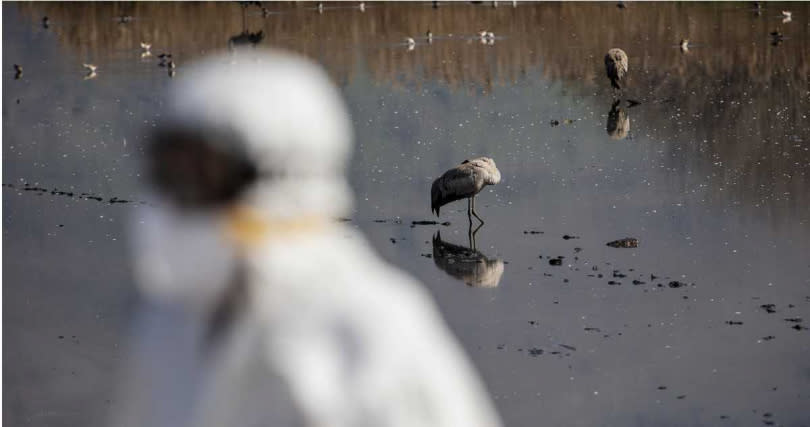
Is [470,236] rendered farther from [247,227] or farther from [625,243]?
[247,227]

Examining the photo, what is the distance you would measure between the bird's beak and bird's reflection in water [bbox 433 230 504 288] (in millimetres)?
11457

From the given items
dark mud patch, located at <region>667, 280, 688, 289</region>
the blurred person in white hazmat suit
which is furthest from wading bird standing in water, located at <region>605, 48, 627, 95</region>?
the blurred person in white hazmat suit

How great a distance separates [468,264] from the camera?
14109 millimetres

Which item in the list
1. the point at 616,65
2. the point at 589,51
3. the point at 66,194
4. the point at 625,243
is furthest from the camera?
the point at 589,51

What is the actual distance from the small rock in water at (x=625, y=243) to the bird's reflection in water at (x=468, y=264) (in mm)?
1359

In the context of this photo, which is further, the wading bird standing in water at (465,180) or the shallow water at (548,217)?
the wading bird standing in water at (465,180)

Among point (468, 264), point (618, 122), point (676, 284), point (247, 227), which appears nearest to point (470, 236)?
point (468, 264)

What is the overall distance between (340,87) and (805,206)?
15211mm

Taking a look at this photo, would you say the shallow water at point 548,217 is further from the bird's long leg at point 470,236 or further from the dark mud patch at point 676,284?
the bird's long leg at point 470,236

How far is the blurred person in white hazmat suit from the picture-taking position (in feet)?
6.03

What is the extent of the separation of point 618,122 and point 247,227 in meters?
22.5

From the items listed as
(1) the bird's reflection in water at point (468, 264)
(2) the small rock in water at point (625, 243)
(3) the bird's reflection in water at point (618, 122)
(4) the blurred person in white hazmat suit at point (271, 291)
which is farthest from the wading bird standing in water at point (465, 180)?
(4) the blurred person in white hazmat suit at point (271, 291)

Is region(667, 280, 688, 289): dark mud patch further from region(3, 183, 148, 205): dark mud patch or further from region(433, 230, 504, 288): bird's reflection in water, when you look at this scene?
region(3, 183, 148, 205): dark mud patch

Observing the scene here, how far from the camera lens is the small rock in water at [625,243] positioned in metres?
14.5
